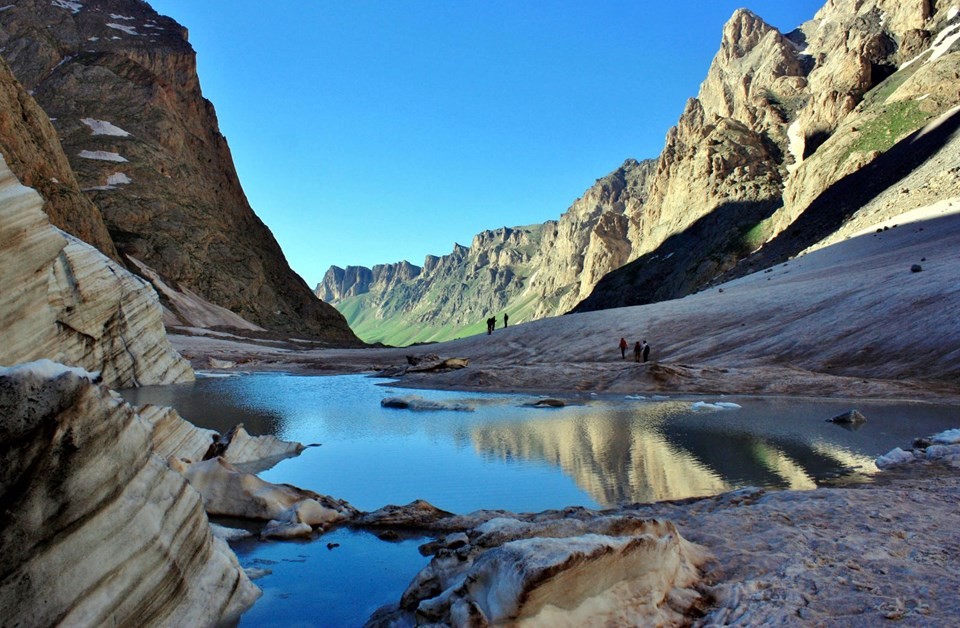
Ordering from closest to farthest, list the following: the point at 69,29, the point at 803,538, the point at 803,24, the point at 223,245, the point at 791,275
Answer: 1. the point at 803,538
2. the point at 791,275
3. the point at 223,245
4. the point at 69,29
5. the point at 803,24

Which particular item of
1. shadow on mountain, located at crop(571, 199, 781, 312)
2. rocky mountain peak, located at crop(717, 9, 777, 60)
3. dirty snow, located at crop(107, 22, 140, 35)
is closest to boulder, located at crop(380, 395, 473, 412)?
shadow on mountain, located at crop(571, 199, 781, 312)

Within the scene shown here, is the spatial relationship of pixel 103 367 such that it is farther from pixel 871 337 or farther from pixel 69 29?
pixel 69 29

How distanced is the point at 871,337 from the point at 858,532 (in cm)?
2475

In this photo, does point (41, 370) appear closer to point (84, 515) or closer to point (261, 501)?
point (84, 515)

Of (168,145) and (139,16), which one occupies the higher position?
(139,16)

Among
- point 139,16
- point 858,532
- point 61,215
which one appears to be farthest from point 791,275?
point 139,16

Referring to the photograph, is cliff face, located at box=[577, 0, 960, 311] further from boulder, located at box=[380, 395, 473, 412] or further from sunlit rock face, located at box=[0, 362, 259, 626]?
sunlit rock face, located at box=[0, 362, 259, 626]

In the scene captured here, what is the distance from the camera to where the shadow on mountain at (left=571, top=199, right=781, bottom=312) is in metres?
102

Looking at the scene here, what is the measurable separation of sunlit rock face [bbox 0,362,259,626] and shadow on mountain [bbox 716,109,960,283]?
81.0 meters

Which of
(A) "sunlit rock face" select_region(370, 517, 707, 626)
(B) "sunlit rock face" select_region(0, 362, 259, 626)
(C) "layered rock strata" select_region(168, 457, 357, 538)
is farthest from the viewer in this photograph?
(C) "layered rock strata" select_region(168, 457, 357, 538)

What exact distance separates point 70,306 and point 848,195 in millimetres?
85113

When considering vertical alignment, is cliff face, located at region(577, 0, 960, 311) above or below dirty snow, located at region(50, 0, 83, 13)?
below

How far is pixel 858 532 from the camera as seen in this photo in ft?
22.1

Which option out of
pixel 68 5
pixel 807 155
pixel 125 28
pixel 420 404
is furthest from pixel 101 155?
pixel 807 155
